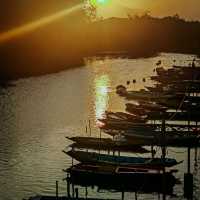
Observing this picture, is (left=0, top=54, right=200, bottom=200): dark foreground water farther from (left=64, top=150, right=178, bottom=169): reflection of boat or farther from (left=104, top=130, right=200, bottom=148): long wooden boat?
(left=64, top=150, right=178, bottom=169): reflection of boat

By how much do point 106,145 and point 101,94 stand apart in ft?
140

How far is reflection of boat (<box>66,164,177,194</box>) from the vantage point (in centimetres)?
3634

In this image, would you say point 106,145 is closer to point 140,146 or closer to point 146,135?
point 140,146

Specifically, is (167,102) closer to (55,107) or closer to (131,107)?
(131,107)

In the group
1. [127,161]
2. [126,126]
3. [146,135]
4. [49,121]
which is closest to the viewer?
[127,161]

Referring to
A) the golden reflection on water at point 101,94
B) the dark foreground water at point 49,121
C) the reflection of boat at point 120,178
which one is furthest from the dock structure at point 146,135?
the golden reflection on water at point 101,94

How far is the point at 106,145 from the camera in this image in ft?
143

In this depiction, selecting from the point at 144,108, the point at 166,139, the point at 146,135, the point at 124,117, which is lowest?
the point at 166,139

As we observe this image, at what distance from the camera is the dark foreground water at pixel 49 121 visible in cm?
4038

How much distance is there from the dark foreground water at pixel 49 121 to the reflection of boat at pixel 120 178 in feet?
2.00

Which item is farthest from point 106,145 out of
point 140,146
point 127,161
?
point 127,161

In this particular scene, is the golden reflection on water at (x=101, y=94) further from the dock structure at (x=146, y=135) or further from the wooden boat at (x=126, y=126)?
the wooden boat at (x=126, y=126)

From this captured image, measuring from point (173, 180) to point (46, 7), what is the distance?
10241 centimetres

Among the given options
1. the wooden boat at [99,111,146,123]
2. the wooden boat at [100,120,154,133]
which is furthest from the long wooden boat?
the wooden boat at [99,111,146,123]
